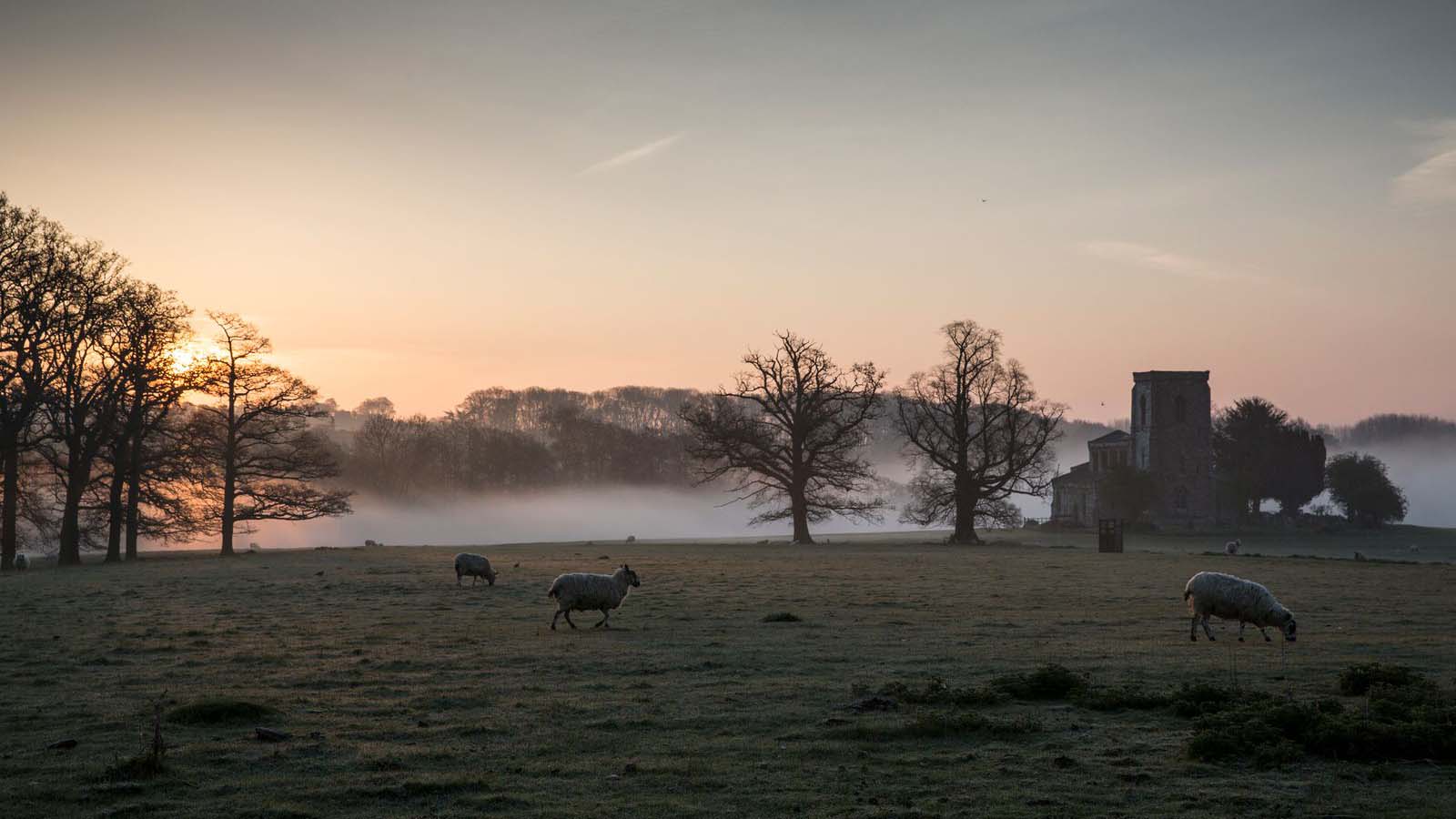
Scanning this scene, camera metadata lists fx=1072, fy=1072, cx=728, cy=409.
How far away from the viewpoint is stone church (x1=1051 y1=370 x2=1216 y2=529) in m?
112

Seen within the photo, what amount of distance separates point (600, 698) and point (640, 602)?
14859 millimetres

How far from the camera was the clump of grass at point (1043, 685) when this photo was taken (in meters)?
16.1

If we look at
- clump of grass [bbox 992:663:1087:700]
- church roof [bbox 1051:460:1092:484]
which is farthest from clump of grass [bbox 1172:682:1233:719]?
church roof [bbox 1051:460:1092:484]

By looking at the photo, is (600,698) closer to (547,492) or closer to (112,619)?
(112,619)

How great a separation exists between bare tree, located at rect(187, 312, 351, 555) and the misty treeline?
3.5 inches

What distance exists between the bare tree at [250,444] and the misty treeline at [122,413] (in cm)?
9

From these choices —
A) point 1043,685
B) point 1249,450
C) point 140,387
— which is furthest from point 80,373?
point 1249,450

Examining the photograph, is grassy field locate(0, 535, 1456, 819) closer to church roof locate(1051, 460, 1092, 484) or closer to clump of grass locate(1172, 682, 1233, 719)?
clump of grass locate(1172, 682, 1233, 719)

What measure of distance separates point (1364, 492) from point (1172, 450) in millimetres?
18862

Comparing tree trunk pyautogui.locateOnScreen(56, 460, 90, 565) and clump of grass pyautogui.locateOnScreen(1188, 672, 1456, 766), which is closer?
clump of grass pyautogui.locateOnScreen(1188, 672, 1456, 766)

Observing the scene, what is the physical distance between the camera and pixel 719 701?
15.9 m

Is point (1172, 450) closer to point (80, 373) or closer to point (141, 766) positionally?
point (80, 373)

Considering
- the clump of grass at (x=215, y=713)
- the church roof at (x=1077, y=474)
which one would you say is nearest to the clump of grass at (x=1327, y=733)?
the clump of grass at (x=215, y=713)

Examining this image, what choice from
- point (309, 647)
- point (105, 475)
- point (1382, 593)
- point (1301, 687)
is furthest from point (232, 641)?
point (105, 475)
